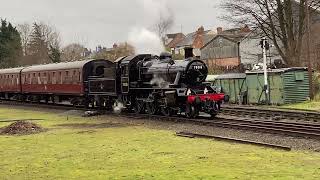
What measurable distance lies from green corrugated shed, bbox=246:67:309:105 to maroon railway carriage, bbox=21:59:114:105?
32.6 ft

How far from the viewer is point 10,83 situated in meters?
45.5

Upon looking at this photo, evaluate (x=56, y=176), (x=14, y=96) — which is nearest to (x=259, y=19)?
(x=14, y=96)

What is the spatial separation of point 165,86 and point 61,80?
13.8 m

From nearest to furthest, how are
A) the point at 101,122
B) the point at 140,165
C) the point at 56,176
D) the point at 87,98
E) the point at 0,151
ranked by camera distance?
the point at 56,176 → the point at 140,165 → the point at 0,151 → the point at 101,122 → the point at 87,98

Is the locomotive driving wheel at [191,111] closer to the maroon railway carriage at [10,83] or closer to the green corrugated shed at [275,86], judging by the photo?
Answer: the green corrugated shed at [275,86]

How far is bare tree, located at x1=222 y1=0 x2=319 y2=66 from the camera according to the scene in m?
39.2

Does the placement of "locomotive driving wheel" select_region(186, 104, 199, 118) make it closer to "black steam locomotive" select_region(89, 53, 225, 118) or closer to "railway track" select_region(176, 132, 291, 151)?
"black steam locomotive" select_region(89, 53, 225, 118)

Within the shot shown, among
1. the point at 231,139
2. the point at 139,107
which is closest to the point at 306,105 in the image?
the point at 139,107

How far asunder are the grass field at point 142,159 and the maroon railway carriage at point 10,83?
26.8 meters

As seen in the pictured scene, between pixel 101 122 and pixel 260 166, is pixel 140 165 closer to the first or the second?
pixel 260 166

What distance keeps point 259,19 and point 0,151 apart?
3072 cm

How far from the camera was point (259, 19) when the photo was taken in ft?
135

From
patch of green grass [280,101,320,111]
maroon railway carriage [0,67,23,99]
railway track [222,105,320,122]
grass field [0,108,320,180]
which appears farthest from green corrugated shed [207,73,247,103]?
maroon railway carriage [0,67,23,99]

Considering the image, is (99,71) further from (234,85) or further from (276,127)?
(276,127)
